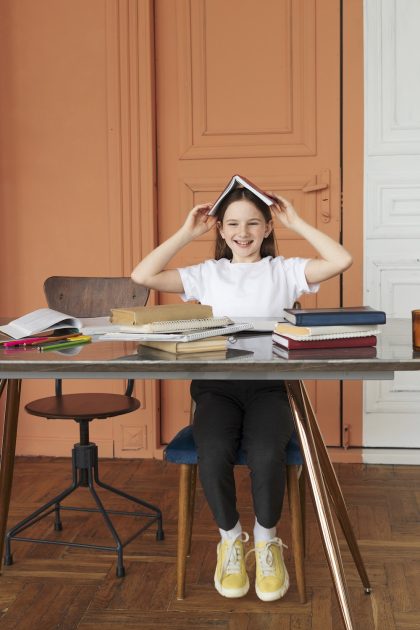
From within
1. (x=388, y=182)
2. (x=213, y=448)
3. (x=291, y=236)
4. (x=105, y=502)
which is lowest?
(x=105, y=502)

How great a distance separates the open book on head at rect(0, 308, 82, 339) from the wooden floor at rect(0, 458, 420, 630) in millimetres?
758

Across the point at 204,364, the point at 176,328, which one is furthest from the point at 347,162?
the point at 204,364

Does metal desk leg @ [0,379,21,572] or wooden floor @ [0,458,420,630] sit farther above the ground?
metal desk leg @ [0,379,21,572]

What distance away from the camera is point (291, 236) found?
3.54 meters

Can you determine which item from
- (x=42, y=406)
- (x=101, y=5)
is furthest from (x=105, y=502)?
(x=101, y=5)

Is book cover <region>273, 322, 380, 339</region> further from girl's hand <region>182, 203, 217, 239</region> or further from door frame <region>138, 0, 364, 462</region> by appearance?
door frame <region>138, 0, 364, 462</region>

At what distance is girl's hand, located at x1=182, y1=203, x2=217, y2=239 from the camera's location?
2459 millimetres

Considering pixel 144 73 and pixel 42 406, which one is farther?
pixel 144 73

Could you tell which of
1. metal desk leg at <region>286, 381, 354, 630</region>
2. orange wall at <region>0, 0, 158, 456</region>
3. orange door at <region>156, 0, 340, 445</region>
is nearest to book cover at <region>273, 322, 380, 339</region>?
metal desk leg at <region>286, 381, 354, 630</region>

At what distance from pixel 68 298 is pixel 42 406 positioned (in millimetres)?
427

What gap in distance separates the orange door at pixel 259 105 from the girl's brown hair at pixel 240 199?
960 mm

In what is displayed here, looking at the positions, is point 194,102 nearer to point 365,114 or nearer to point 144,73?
point 144,73

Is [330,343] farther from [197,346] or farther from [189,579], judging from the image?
[189,579]

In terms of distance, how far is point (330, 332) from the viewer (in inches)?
63.2
